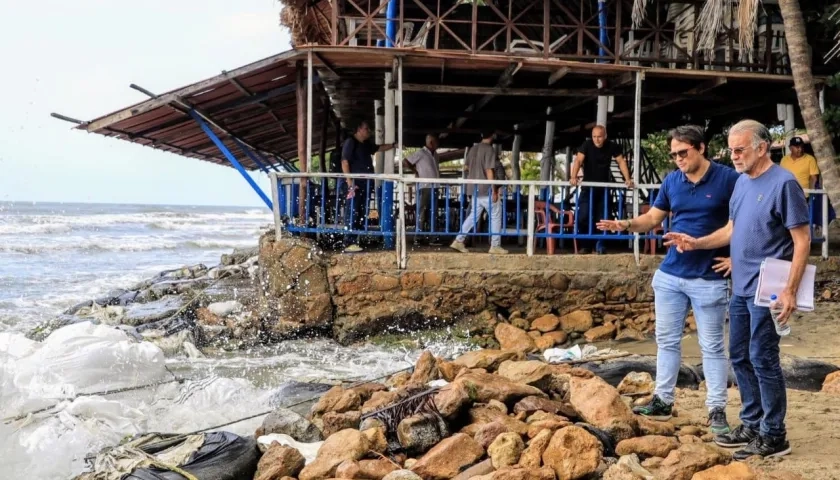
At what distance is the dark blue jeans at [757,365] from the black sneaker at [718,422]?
5.5 inches

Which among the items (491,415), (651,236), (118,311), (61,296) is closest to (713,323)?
(491,415)

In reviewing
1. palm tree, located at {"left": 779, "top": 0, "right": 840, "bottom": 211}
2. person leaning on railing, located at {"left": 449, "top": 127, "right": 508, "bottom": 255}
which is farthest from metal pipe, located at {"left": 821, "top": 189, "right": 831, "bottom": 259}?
person leaning on railing, located at {"left": 449, "top": 127, "right": 508, "bottom": 255}

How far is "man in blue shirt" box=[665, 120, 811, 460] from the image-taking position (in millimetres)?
3324

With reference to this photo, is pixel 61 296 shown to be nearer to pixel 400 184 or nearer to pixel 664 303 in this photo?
pixel 400 184

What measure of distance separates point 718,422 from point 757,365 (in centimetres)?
54

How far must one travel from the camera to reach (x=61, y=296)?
14.3 meters

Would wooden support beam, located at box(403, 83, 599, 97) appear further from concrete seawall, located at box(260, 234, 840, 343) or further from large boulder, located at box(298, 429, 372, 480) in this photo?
large boulder, located at box(298, 429, 372, 480)

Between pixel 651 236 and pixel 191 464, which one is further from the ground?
pixel 651 236

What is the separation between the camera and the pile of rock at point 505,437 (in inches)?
129

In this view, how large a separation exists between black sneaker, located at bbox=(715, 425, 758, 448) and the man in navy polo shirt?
0.20ft

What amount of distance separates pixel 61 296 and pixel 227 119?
6096mm

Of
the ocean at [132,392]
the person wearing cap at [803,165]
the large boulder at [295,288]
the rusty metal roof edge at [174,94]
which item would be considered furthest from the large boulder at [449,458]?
the person wearing cap at [803,165]

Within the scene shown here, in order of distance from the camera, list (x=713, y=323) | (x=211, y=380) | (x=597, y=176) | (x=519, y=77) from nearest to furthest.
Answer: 1. (x=713, y=323)
2. (x=211, y=380)
3. (x=597, y=176)
4. (x=519, y=77)

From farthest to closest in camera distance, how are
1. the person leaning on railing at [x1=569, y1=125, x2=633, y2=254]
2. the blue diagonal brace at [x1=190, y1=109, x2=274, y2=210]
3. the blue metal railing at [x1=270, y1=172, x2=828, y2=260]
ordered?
the blue diagonal brace at [x1=190, y1=109, x2=274, y2=210] → the person leaning on railing at [x1=569, y1=125, x2=633, y2=254] → the blue metal railing at [x1=270, y1=172, x2=828, y2=260]
